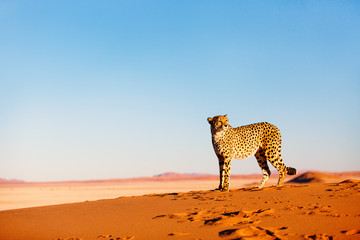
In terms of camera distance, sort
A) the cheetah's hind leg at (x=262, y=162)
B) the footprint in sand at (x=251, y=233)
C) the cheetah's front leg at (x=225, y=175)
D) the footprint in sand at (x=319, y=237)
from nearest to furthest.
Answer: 1. the footprint in sand at (x=319, y=237)
2. the footprint in sand at (x=251, y=233)
3. the cheetah's front leg at (x=225, y=175)
4. the cheetah's hind leg at (x=262, y=162)

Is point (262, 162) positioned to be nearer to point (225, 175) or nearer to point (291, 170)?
point (291, 170)

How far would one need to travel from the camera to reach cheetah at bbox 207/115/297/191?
1021 centimetres

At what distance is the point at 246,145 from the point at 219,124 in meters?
1.24

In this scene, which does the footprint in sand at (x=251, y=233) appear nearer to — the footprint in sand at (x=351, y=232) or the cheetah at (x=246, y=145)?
the footprint in sand at (x=351, y=232)

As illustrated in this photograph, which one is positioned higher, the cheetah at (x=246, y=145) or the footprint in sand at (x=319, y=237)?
the cheetah at (x=246, y=145)

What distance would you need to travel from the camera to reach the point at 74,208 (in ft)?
26.4

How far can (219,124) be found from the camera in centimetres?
1012

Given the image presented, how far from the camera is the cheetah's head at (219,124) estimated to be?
10.2m

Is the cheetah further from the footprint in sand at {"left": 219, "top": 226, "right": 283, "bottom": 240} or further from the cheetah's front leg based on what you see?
the footprint in sand at {"left": 219, "top": 226, "right": 283, "bottom": 240}

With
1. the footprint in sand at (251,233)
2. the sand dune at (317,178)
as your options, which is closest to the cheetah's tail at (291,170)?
the footprint in sand at (251,233)

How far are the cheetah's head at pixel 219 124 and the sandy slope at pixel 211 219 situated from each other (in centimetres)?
269

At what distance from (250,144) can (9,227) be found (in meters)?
6.86

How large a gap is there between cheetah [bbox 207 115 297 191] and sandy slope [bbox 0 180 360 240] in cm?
247

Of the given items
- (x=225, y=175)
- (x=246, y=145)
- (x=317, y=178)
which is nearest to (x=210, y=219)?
(x=225, y=175)
